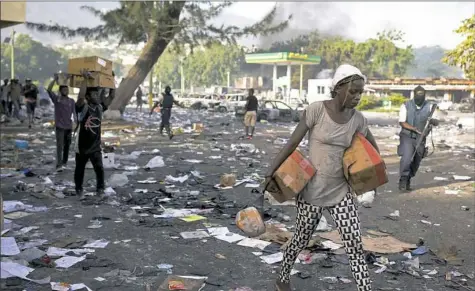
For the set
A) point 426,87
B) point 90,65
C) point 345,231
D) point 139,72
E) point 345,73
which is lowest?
point 345,231

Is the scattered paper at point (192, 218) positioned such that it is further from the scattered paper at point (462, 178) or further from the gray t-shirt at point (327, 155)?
the scattered paper at point (462, 178)

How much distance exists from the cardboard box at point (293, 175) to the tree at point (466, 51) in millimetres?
12420

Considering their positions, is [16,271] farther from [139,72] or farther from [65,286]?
[139,72]

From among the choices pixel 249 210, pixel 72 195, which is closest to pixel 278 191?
pixel 249 210

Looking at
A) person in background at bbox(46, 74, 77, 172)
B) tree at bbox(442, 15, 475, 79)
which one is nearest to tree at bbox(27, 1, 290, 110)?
tree at bbox(442, 15, 475, 79)

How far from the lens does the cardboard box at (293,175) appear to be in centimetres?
330

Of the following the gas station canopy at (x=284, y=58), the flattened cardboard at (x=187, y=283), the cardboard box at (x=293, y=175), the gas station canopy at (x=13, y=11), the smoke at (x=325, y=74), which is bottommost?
the flattened cardboard at (x=187, y=283)

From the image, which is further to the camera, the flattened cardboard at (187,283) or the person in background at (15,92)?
the person in background at (15,92)

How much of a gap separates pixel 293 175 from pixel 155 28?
1591cm

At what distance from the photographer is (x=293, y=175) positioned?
3314 millimetres

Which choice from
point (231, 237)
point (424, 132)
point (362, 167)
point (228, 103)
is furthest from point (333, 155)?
point (228, 103)

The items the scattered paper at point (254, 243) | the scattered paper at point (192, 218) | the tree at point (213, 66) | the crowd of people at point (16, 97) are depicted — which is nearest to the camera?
the scattered paper at point (254, 243)

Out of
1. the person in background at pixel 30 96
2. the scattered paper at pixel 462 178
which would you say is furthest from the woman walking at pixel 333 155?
the person in background at pixel 30 96

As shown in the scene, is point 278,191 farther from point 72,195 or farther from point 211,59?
point 211,59
